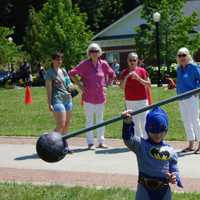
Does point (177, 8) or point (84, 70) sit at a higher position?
point (177, 8)

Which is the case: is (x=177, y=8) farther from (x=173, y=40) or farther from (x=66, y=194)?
(x=66, y=194)

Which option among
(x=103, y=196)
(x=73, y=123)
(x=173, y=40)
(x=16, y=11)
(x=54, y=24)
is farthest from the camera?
(x=16, y=11)

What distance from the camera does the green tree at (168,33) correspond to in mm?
38406

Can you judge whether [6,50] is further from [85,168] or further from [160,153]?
[160,153]

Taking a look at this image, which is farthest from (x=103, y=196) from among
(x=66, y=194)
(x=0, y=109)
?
(x=0, y=109)

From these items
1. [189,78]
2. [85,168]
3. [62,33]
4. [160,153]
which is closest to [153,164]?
[160,153]

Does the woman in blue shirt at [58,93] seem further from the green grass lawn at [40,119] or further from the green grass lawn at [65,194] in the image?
the green grass lawn at [65,194]

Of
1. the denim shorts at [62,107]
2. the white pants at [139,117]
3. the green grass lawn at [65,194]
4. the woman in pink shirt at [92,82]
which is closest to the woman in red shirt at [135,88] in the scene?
the white pants at [139,117]

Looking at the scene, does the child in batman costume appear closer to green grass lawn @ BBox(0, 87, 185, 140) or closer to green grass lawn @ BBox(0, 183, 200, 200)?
green grass lawn @ BBox(0, 183, 200, 200)

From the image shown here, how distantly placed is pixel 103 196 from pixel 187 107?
11.4 ft

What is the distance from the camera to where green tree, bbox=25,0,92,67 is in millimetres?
42625

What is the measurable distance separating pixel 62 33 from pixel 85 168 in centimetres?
3441

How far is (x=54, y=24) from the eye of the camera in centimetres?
4331

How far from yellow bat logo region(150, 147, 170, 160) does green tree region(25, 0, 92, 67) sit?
37.4 metres
